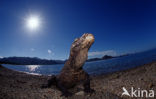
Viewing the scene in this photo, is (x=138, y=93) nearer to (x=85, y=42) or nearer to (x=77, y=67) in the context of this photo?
(x=77, y=67)

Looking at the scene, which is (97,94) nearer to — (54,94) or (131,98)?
(131,98)

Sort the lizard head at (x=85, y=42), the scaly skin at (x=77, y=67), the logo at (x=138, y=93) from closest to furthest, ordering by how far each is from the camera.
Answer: the logo at (x=138, y=93)
the lizard head at (x=85, y=42)
the scaly skin at (x=77, y=67)

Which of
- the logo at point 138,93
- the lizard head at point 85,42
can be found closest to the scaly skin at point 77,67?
the lizard head at point 85,42

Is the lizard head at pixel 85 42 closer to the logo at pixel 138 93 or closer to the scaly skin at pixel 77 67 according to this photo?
the scaly skin at pixel 77 67

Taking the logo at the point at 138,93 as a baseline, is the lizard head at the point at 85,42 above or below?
above

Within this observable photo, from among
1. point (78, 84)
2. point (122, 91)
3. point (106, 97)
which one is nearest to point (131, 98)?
point (122, 91)

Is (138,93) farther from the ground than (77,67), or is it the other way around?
(77,67)

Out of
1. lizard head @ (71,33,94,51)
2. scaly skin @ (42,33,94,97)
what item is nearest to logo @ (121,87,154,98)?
scaly skin @ (42,33,94,97)

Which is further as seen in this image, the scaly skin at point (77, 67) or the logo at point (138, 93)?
the scaly skin at point (77, 67)

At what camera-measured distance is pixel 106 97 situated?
13.7ft

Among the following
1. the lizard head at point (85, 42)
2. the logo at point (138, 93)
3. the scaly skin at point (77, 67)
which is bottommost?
the logo at point (138, 93)

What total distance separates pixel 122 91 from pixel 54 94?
3.28 m

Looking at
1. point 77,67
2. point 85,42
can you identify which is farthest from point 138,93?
point 85,42

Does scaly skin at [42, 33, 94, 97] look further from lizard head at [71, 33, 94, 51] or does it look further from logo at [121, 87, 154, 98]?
logo at [121, 87, 154, 98]
